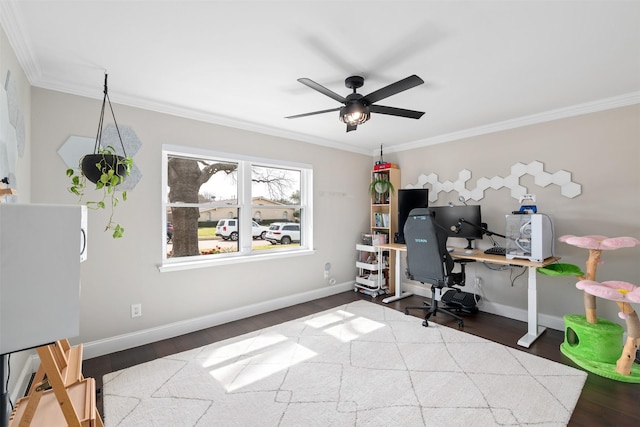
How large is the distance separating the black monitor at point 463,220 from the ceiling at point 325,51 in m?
1.19

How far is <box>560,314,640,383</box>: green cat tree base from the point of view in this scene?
2164 mm

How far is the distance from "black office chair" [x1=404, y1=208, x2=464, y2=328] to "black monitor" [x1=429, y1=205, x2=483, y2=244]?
1.13 ft

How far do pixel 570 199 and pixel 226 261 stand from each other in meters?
3.74

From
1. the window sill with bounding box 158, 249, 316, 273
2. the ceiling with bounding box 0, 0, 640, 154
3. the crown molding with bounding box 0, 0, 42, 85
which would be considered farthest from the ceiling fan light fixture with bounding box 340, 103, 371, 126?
the window sill with bounding box 158, 249, 316, 273

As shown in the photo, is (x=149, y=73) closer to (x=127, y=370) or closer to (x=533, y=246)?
(x=127, y=370)

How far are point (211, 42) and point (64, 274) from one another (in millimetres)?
1563

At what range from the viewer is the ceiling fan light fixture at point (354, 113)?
7.09 feet

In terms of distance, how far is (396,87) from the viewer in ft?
6.19

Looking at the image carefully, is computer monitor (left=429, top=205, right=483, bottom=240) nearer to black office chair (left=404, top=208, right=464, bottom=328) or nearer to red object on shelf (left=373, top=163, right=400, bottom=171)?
black office chair (left=404, top=208, right=464, bottom=328)

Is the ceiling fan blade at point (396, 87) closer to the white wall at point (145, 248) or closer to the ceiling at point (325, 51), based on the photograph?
the ceiling at point (325, 51)

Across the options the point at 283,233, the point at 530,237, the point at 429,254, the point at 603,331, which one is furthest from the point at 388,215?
the point at 603,331

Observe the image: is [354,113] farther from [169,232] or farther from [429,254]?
[169,232]

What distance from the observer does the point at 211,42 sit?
6.00ft

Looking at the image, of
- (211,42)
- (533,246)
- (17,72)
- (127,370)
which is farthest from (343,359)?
(17,72)
